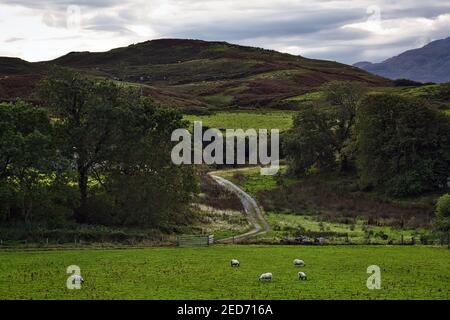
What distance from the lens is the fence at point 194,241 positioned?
6212 cm

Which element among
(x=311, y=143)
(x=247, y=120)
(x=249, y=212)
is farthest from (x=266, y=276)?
(x=247, y=120)

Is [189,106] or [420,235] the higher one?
[189,106]

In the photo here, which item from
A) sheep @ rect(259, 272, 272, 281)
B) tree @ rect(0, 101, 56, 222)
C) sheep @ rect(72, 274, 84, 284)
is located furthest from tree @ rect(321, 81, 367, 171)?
sheep @ rect(72, 274, 84, 284)

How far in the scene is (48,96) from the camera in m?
69.6

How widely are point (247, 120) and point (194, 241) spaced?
78.9 m

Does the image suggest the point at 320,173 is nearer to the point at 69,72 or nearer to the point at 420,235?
the point at 420,235

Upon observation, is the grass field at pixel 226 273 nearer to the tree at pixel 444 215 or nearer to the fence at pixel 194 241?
the fence at pixel 194 241

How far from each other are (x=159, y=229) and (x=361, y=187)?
3978cm

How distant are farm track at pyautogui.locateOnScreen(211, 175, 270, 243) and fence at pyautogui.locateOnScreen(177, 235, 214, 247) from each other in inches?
67.6

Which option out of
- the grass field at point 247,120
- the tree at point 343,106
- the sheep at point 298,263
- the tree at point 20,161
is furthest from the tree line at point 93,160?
the grass field at point 247,120

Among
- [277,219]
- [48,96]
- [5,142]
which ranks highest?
[48,96]

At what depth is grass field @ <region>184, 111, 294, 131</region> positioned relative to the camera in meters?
132

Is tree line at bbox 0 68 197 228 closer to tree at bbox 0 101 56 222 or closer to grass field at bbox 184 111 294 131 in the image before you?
tree at bbox 0 101 56 222
